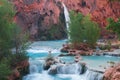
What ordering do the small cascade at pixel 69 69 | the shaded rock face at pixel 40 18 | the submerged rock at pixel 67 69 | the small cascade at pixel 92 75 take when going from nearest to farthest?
the small cascade at pixel 92 75 < the submerged rock at pixel 67 69 < the small cascade at pixel 69 69 < the shaded rock face at pixel 40 18

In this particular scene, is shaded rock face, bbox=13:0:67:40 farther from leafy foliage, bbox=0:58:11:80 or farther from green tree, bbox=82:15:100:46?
leafy foliage, bbox=0:58:11:80

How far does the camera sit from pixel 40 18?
210 ft

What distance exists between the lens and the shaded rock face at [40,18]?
63.2 metres

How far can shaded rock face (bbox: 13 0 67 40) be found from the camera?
6319 centimetres

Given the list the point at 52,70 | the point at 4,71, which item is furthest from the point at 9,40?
the point at 4,71

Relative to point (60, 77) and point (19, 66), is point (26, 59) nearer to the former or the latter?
point (19, 66)

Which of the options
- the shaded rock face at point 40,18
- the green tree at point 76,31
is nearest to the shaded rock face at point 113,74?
the green tree at point 76,31

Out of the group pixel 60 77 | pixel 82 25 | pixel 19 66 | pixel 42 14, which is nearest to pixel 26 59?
pixel 19 66

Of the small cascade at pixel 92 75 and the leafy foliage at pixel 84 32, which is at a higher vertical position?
the leafy foliage at pixel 84 32

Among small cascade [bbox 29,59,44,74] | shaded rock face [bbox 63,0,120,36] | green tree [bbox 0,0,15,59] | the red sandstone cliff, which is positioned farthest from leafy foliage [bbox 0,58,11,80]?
shaded rock face [bbox 63,0,120,36]

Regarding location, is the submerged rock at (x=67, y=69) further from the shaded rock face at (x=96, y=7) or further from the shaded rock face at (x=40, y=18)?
the shaded rock face at (x=96, y=7)

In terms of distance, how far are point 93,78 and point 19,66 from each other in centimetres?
651

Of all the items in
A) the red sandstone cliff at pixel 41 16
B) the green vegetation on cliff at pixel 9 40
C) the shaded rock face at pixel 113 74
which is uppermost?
the red sandstone cliff at pixel 41 16

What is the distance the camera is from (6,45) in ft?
89.3
